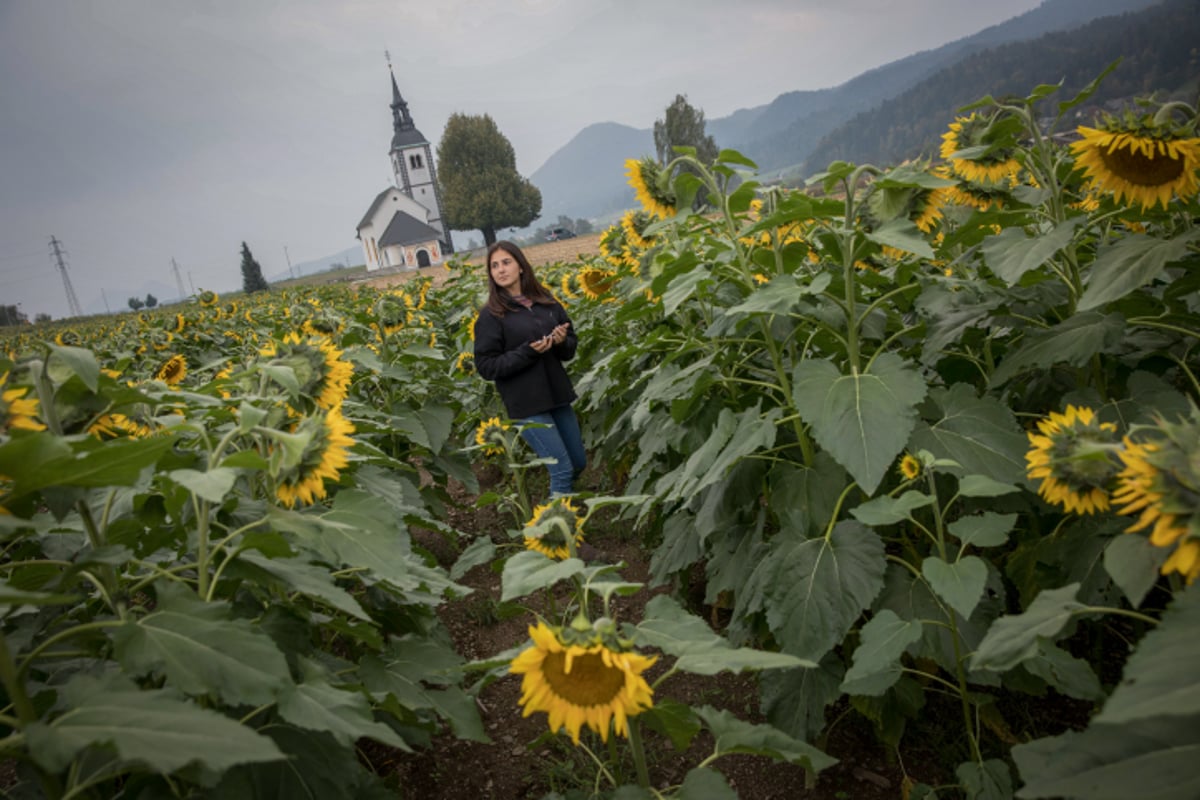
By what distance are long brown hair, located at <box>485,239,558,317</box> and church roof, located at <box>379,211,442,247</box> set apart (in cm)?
7831

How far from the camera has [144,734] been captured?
1.02m

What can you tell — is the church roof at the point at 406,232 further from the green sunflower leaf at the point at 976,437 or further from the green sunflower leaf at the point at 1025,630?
the green sunflower leaf at the point at 1025,630

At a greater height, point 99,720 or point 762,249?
point 762,249

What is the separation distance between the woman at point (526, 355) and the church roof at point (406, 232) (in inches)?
3089

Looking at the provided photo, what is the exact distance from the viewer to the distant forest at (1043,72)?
226 feet

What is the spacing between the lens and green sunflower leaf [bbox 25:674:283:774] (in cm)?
95

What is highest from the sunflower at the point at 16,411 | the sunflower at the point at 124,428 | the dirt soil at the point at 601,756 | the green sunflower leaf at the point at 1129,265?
the sunflower at the point at 16,411

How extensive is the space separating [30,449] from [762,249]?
2.39 m

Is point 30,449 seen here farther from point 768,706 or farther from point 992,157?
point 992,157

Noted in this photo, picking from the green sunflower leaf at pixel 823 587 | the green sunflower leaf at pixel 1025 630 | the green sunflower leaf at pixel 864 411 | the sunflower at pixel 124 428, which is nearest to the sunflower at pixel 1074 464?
the green sunflower leaf at pixel 1025 630

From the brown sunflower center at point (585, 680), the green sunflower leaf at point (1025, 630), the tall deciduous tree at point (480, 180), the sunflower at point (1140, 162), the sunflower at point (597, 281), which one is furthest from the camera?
the tall deciduous tree at point (480, 180)

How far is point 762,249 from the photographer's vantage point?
2.74m

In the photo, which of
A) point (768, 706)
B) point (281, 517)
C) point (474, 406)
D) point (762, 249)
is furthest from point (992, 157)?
point (474, 406)

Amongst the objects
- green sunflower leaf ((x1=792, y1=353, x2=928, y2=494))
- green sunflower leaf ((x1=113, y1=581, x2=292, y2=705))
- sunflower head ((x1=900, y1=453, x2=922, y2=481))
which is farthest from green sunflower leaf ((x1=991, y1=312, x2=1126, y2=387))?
green sunflower leaf ((x1=113, y1=581, x2=292, y2=705))
